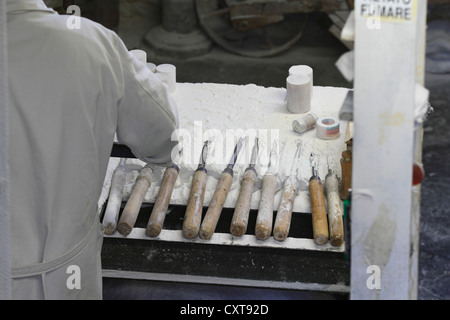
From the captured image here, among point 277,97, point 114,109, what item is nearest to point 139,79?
point 114,109

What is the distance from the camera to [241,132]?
4.09 metres

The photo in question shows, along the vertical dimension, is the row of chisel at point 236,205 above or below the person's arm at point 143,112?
below

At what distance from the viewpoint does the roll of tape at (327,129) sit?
396 cm

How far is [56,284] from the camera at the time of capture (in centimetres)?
275

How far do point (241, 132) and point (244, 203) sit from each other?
76 centimetres

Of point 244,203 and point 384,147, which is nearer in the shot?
point 384,147

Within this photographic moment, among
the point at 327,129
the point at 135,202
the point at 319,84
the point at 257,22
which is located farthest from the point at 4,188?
the point at 257,22

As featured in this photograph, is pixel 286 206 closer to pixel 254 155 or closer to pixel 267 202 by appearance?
pixel 267 202

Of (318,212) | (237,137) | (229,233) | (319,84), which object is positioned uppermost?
(319,84)

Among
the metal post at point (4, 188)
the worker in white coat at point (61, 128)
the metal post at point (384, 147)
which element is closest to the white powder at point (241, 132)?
the worker in white coat at point (61, 128)

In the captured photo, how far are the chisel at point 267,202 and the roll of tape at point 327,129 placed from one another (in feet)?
1.03

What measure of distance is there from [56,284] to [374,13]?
5.25ft

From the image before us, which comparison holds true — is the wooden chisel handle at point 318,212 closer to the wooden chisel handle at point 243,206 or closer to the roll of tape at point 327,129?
the wooden chisel handle at point 243,206

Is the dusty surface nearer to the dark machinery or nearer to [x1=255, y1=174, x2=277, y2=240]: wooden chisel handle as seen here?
the dark machinery
